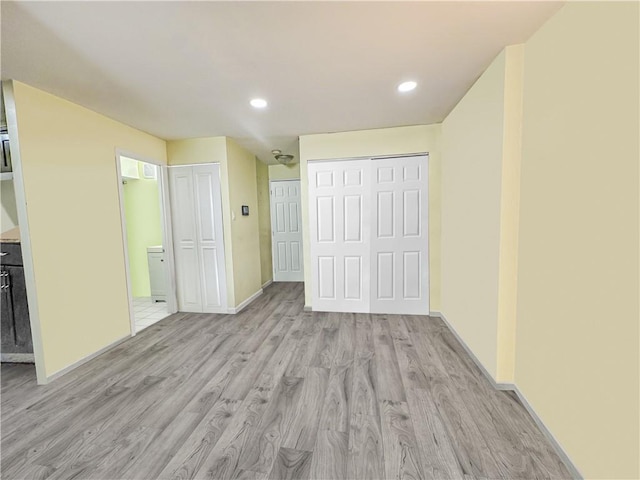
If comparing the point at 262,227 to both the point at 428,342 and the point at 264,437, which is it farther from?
the point at 264,437

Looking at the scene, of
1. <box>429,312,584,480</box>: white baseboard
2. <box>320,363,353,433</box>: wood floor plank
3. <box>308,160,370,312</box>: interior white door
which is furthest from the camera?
<box>308,160,370,312</box>: interior white door

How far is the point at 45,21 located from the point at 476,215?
3.08m

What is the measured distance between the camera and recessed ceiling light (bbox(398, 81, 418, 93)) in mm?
2264

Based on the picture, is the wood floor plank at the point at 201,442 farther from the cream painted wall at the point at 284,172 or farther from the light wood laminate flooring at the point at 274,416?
Answer: the cream painted wall at the point at 284,172

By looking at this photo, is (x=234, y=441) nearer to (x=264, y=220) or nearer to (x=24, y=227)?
(x=24, y=227)

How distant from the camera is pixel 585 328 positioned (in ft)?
4.13

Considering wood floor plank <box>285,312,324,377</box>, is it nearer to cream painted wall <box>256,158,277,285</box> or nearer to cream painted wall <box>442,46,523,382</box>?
cream painted wall <box>442,46,523,382</box>

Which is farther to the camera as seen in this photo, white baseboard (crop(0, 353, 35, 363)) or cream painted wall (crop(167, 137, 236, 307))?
cream painted wall (crop(167, 137, 236, 307))

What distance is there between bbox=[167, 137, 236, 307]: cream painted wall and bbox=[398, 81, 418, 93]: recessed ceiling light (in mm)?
2390

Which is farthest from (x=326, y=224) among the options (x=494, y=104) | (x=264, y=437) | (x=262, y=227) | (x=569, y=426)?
(x=569, y=426)

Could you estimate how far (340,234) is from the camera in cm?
368

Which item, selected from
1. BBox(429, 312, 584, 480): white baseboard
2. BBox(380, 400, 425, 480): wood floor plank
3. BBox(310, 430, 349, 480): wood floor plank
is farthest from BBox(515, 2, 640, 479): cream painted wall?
BBox(310, 430, 349, 480): wood floor plank

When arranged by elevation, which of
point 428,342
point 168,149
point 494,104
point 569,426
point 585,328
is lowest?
point 428,342

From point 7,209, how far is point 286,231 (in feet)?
12.4
